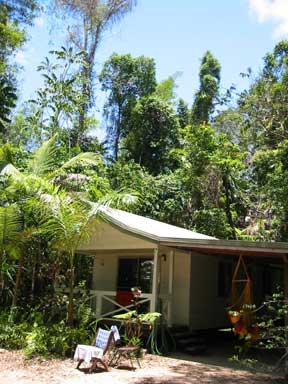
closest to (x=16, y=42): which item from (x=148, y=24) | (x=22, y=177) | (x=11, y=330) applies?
(x=148, y=24)

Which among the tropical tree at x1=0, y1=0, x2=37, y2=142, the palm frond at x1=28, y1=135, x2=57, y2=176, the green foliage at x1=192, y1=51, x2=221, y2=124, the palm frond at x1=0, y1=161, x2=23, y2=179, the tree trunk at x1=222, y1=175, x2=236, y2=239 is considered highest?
the green foliage at x1=192, y1=51, x2=221, y2=124

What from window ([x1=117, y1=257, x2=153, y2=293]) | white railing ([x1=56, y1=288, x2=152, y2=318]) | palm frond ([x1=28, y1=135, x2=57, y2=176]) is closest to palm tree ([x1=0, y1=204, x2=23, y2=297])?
palm frond ([x1=28, y1=135, x2=57, y2=176])

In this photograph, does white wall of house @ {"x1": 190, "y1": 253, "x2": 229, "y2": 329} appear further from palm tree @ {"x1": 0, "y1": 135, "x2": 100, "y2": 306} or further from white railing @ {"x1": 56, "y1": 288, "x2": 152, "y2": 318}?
palm tree @ {"x1": 0, "y1": 135, "x2": 100, "y2": 306}

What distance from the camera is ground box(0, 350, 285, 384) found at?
800 centimetres

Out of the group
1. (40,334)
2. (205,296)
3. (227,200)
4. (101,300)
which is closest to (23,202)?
(40,334)

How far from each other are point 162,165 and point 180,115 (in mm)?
6537

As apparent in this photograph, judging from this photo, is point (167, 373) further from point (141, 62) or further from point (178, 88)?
point (178, 88)

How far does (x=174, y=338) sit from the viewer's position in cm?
1177

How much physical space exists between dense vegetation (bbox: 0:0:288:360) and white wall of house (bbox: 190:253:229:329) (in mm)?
2988

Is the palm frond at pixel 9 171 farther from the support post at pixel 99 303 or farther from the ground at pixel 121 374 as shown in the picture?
the ground at pixel 121 374

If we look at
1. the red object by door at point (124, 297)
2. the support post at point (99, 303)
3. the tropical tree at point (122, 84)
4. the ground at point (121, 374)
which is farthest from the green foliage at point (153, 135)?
the ground at point (121, 374)

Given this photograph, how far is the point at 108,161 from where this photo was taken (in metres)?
29.1

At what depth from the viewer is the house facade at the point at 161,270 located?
1144 centimetres

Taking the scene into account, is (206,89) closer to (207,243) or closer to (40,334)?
(207,243)
